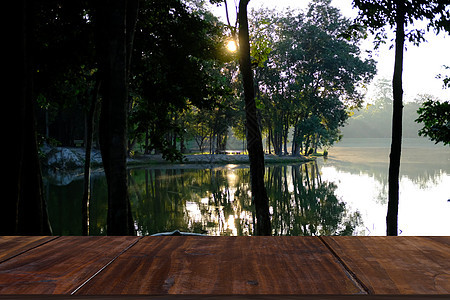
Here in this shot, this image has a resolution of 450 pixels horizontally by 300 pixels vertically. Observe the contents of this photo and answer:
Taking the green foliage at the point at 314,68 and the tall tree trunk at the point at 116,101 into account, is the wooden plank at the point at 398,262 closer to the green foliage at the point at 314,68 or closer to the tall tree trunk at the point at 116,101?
the tall tree trunk at the point at 116,101

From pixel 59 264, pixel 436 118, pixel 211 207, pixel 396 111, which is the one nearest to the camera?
pixel 59 264

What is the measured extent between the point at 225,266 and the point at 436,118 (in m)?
9.94

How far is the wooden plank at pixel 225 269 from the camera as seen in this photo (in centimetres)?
116

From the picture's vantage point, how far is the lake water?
1509 cm

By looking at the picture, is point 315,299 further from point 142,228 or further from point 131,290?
point 142,228

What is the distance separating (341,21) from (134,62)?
34.4 metres

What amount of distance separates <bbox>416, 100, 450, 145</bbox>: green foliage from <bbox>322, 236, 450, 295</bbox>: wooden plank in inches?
349

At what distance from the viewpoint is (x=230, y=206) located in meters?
18.8

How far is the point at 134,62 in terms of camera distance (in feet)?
38.1

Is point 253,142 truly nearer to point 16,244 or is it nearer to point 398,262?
point 16,244

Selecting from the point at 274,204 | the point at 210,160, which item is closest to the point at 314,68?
the point at 210,160

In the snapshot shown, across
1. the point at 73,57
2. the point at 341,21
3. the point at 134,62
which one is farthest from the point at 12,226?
the point at 341,21

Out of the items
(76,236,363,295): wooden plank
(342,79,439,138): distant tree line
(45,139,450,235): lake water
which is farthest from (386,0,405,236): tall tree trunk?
(342,79,439,138): distant tree line

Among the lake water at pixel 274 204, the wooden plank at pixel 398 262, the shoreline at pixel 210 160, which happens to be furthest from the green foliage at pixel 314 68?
the wooden plank at pixel 398 262
